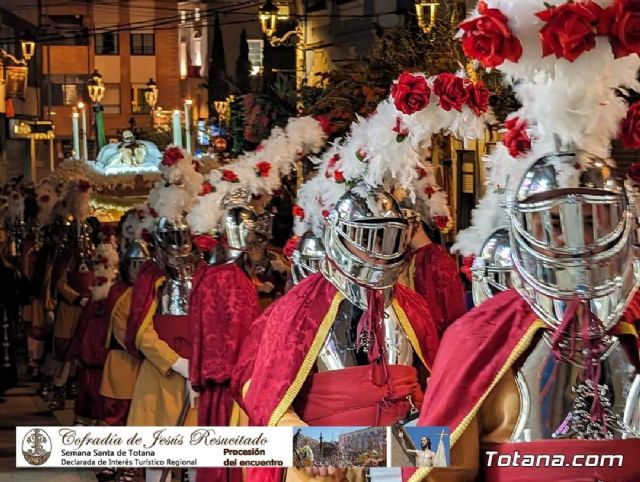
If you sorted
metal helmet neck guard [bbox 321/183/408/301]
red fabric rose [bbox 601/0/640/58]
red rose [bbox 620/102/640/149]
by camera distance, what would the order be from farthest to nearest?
metal helmet neck guard [bbox 321/183/408/301] < red rose [bbox 620/102/640/149] < red fabric rose [bbox 601/0/640/58]

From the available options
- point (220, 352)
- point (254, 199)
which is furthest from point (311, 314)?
point (254, 199)

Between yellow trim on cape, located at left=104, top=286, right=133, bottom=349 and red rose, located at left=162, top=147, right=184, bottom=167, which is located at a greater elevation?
red rose, located at left=162, top=147, right=184, bottom=167

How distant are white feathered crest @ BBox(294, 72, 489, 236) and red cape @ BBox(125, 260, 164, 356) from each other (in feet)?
8.12

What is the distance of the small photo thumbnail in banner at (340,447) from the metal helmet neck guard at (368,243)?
105 cm

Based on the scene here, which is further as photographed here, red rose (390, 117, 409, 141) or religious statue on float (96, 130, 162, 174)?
religious statue on float (96, 130, 162, 174)

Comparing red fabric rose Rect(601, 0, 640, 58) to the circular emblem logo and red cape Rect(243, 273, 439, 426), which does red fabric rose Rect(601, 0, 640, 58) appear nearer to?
red cape Rect(243, 273, 439, 426)

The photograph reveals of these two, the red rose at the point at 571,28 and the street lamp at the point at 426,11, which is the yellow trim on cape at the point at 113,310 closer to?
the street lamp at the point at 426,11

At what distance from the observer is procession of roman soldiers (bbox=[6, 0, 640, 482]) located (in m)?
3.91

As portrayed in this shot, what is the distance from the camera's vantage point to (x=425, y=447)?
4070 mm

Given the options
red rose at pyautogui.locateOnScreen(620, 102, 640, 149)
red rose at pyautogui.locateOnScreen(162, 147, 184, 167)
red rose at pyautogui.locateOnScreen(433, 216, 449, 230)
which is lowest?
red rose at pyautogui.locateOnScreen(433, 216, 449, 230)

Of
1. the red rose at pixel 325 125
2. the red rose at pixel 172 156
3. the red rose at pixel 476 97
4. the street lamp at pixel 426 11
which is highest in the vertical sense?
the street lamp at pixel 426 11

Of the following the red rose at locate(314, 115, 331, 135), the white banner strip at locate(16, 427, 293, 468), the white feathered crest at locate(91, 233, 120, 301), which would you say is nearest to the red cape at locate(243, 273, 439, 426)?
the white banner strip at locate(16, 427, 293, 468)

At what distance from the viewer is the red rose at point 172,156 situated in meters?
10.4

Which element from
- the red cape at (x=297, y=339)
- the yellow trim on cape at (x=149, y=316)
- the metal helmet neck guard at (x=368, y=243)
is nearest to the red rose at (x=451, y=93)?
the metal helmet neck guard at (x=368, y=243)
